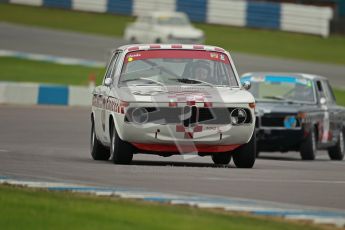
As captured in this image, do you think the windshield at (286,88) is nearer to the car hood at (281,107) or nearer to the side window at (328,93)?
the car hood at (281,107)

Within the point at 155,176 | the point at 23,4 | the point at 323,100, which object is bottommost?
the point at 23,4

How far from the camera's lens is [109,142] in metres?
14.5

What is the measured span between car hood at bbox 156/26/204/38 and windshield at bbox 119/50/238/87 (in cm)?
2690

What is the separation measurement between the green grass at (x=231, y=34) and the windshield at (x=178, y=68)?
26.4 metres

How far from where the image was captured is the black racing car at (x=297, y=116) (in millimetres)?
18625

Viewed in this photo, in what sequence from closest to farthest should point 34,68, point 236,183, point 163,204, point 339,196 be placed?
point 163,204, point 339,196, point 236,183, point 34,68

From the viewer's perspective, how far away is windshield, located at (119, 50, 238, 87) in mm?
14625

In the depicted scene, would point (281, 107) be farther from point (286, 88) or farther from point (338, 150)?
point (338, 150)

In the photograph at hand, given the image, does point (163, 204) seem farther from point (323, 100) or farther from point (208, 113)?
point (323, 100)

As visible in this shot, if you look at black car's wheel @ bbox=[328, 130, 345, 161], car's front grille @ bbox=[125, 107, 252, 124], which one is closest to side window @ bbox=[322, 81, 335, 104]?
black car's wheel @ bbox=[328, 130, 345, 161]

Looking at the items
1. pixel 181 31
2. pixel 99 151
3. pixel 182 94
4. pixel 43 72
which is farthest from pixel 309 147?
pixel 181 31

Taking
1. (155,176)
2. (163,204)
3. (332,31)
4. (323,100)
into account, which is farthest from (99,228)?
(332,31)

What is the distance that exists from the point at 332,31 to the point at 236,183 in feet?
114

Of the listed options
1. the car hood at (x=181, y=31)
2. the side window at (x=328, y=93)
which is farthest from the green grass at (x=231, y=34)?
the side window at (x=328, y=93)
